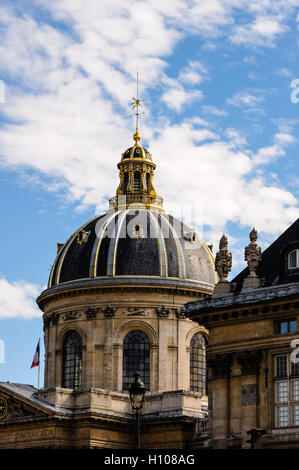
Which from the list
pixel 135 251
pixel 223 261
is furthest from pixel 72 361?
pixel 223 261

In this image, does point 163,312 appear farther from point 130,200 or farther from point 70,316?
point 130,200

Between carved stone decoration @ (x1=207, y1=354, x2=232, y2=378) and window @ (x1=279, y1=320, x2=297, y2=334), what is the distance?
275cm

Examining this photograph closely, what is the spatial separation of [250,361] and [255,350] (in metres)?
0.51

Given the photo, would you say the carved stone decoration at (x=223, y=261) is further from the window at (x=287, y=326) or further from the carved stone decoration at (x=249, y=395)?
the carved stone decoration at (x=249, y=395)

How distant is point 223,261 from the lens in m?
51.8

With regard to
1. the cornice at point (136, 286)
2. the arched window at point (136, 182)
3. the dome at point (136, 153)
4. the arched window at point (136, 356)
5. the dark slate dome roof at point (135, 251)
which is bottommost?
the arched window at point (136, 356)

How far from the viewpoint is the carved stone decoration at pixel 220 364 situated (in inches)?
1970

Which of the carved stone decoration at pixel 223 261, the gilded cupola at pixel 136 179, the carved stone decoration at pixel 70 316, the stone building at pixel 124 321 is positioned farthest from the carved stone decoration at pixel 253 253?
the gilded cupola at pixel 136 179

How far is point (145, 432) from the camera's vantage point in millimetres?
71812

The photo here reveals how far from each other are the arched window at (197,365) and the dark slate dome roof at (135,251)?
366 cm

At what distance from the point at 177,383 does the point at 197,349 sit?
3100mm

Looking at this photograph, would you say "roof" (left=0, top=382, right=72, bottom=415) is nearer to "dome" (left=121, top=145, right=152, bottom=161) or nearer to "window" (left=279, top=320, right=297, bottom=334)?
"dome" (left=121, top=145, right=152, bottom=161)

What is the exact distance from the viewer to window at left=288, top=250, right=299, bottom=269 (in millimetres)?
49656
